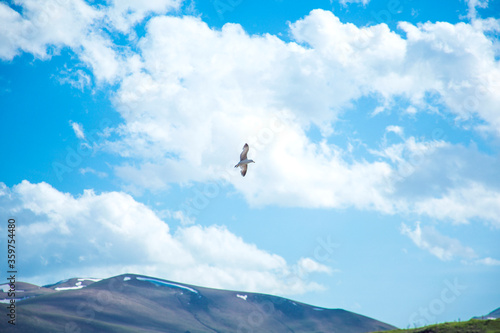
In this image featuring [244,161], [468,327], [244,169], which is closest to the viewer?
[244,161]

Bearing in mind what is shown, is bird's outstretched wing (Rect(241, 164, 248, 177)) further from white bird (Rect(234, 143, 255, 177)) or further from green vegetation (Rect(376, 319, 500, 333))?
green vegetation (Rect(376, 319, 500, 333))

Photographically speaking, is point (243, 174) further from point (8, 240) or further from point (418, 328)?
point (418, 328)

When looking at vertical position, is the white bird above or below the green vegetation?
above

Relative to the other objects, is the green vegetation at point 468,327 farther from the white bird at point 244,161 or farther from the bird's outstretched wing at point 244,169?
the white bird at point 244,161

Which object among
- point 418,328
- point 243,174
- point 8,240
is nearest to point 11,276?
point 8,240

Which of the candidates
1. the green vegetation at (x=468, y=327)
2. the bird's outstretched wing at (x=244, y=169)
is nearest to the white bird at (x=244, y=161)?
the bird's outstretched wing at (x=244, y=169)

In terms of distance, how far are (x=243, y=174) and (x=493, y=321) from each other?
2124 inches

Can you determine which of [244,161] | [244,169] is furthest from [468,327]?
[244,161]

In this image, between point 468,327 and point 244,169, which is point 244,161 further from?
point 468,327

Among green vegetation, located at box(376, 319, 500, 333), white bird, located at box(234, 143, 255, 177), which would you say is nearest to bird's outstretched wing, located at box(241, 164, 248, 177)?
white bird, located at box(234, 143, 255, 177)

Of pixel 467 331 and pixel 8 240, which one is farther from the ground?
pixel 8 240

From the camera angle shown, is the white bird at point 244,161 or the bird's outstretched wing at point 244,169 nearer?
the white bird at point 244,161

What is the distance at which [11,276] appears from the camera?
91.8 metres

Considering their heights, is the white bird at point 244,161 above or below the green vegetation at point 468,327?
above
